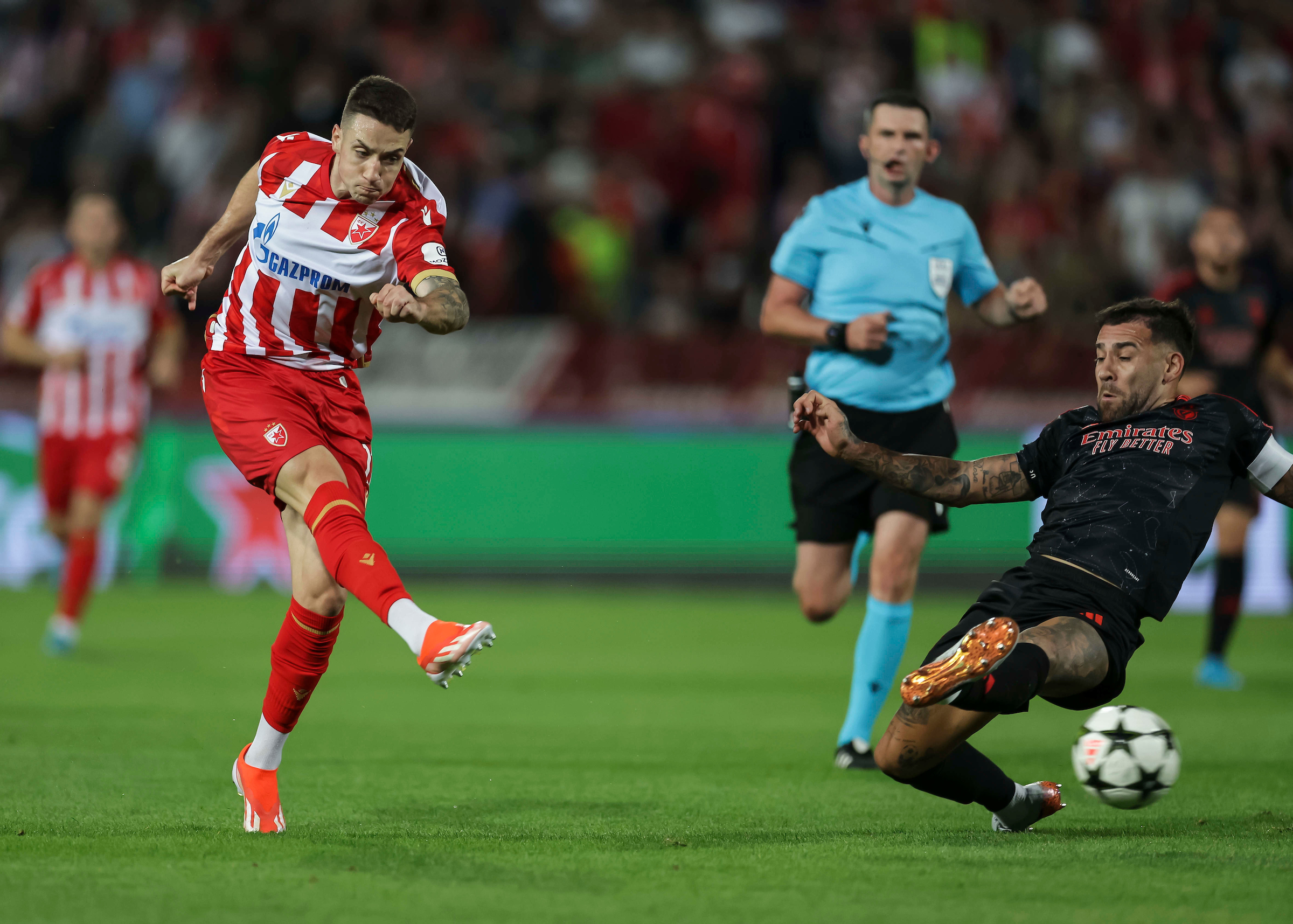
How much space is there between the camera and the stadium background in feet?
43.6

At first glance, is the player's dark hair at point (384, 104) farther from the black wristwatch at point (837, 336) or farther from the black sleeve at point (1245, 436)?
the black sleeve at point (1245, 436)

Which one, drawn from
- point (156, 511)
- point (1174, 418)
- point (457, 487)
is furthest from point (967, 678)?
point (156, 511)

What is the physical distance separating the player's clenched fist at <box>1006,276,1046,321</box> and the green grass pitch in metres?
1.81

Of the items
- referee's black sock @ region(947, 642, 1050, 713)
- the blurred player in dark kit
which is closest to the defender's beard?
referee's black sock @ region(947, 642, 1050, 713)

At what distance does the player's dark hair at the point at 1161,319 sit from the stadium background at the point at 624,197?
26.6 feet

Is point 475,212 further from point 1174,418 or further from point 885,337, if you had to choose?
point 1174,418

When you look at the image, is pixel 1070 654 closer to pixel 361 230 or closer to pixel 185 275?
pixel 361 230

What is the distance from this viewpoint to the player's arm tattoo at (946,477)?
15.7 feet

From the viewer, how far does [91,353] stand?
1073 cm

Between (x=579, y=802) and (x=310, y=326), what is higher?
(x=310, y=326)

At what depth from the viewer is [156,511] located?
13508 mm

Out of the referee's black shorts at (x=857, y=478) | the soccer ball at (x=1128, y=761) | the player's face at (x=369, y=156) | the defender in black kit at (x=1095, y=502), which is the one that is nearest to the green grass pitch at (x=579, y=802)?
the soccer ball at (x=1128, y=761)

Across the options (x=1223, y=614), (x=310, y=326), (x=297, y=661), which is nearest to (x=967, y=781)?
(x=297, y=661)

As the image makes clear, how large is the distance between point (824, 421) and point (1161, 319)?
3.44 feet
